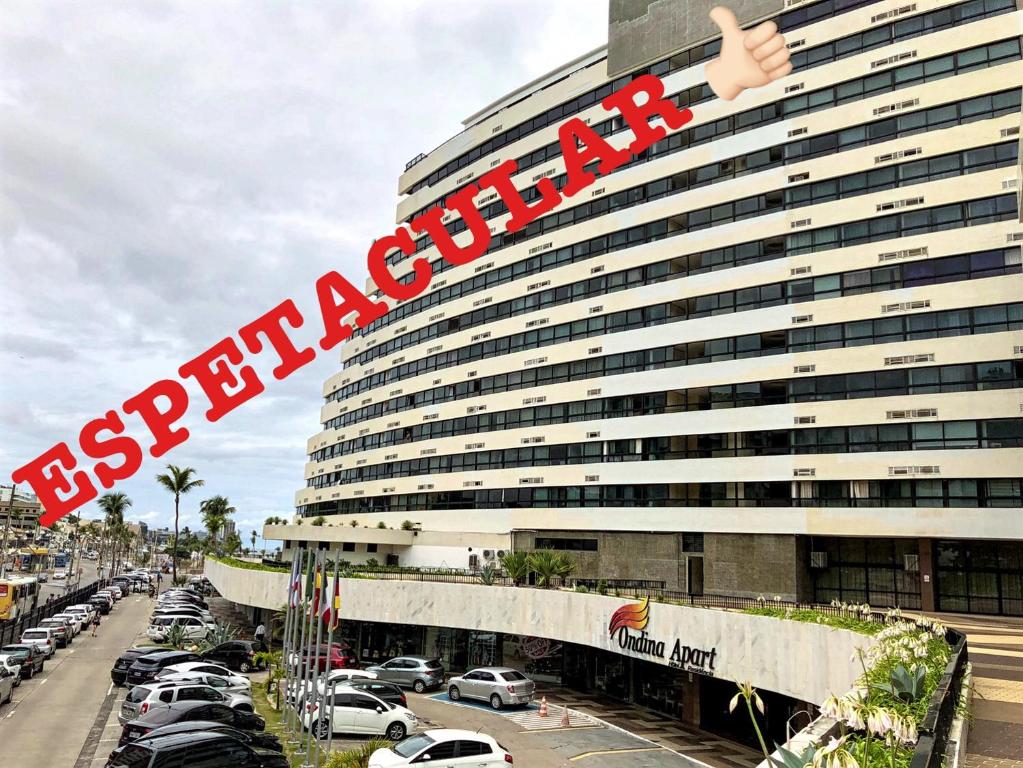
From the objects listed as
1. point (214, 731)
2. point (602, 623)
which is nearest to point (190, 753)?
point (214, 731)

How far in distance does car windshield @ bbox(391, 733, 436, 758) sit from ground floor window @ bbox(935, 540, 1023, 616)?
26.4 m

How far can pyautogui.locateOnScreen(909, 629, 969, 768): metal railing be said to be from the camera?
6.43 m

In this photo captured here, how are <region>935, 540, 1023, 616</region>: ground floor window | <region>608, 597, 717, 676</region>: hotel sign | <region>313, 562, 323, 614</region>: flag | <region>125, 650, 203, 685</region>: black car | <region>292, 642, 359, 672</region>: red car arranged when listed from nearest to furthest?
<region>313, 562, 323, 614</region>: flag → <region>608, 597, 717, 676</region>: hotel sign → <region>125, 650, 203, 685</region>: black car → <region>935, 540, 1023, 616</region>: ground floor window → <region>292, 642, 359, 672</region>: red car

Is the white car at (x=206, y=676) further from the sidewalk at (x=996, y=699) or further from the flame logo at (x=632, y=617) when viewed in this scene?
the sidewalk at (x=996, y=699)

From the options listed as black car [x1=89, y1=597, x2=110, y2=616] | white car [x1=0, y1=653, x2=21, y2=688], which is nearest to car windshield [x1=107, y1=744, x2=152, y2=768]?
white car [x1=0, y1=653, x2=21, y2=688]

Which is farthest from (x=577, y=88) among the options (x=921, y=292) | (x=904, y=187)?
(x=921, y=292)

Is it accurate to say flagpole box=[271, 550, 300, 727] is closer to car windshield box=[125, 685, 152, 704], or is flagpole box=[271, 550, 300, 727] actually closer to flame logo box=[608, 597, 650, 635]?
car windshield box=[125, 685, 152, 704]

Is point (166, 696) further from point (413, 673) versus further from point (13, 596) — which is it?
point (13, 596)

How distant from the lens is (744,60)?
14500 millimetres

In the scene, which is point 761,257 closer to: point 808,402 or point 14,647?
point 808,402

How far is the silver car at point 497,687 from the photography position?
32.3 metres

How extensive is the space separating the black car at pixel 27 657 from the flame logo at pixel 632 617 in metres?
26.3

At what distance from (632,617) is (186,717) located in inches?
661

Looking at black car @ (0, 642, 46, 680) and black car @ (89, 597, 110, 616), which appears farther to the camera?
black car @ (89, 597, 110, 616)
